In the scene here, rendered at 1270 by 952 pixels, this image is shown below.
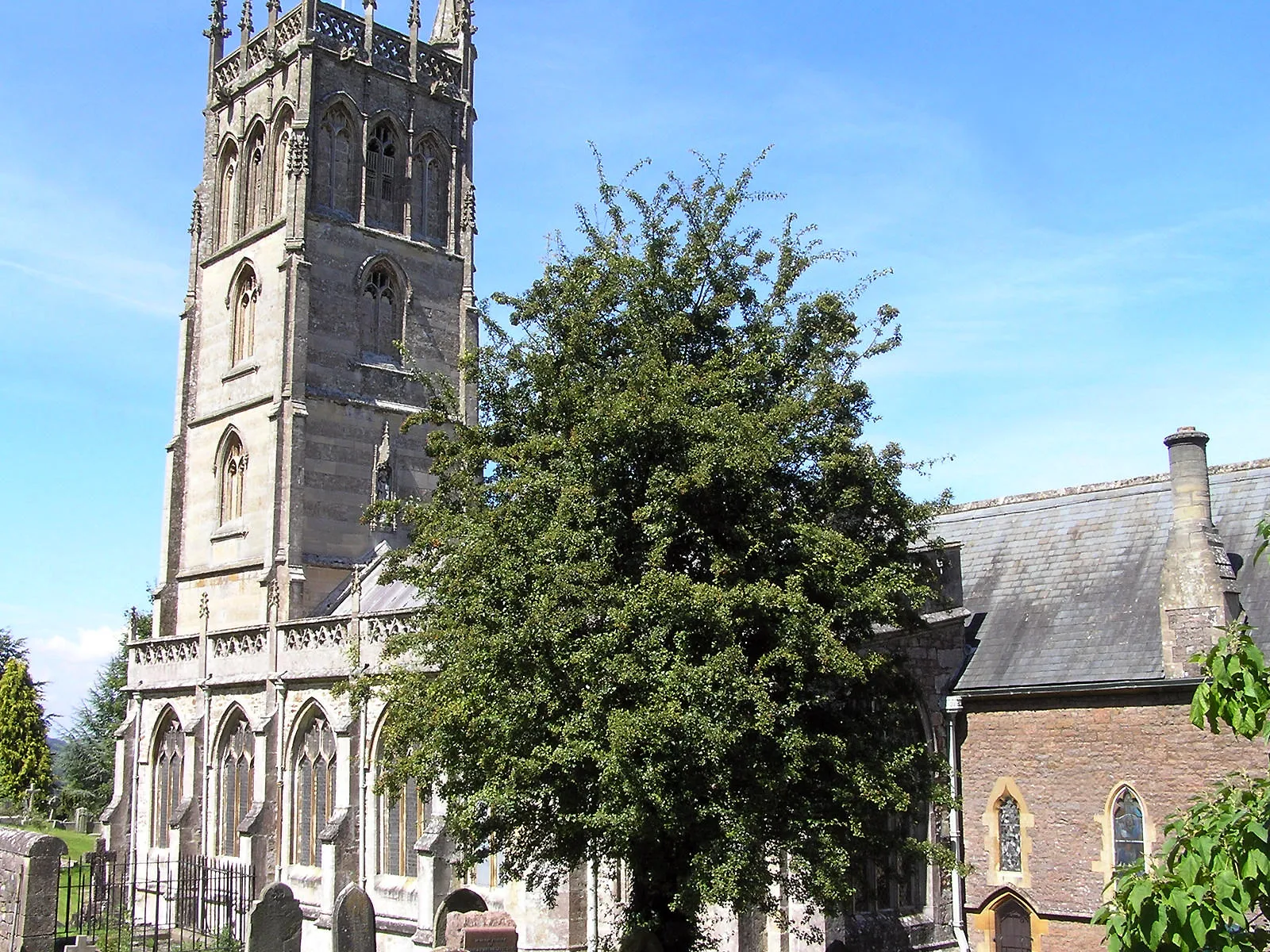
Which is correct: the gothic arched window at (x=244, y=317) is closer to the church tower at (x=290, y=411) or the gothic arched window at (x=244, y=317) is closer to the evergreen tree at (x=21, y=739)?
the church tower at (x=290, y=411)

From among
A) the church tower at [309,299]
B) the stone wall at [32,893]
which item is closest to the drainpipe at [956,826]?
the stone wall at [32,893]

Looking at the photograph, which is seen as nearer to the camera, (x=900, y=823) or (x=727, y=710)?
(x=727, y=710)

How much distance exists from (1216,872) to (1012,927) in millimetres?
17257

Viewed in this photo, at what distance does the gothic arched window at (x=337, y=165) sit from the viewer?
110ft

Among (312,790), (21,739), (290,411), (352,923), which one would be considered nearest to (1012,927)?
(352,923)

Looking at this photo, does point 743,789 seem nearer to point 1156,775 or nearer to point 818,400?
point 818,400

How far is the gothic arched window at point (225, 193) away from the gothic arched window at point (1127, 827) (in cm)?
2682

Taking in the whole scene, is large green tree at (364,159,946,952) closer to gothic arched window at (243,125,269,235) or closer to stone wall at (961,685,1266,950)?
stone wall at (961,685,1266,950)

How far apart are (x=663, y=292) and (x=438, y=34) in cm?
2484

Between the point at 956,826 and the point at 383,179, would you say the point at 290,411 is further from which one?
the point at 956,826

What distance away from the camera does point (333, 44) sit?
3406 cm

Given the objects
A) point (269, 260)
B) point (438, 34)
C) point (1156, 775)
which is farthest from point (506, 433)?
point (438, 34)

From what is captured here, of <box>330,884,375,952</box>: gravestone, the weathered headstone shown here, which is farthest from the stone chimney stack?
<box>330,884,375,952</box>: gravestone

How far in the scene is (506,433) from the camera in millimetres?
17484
